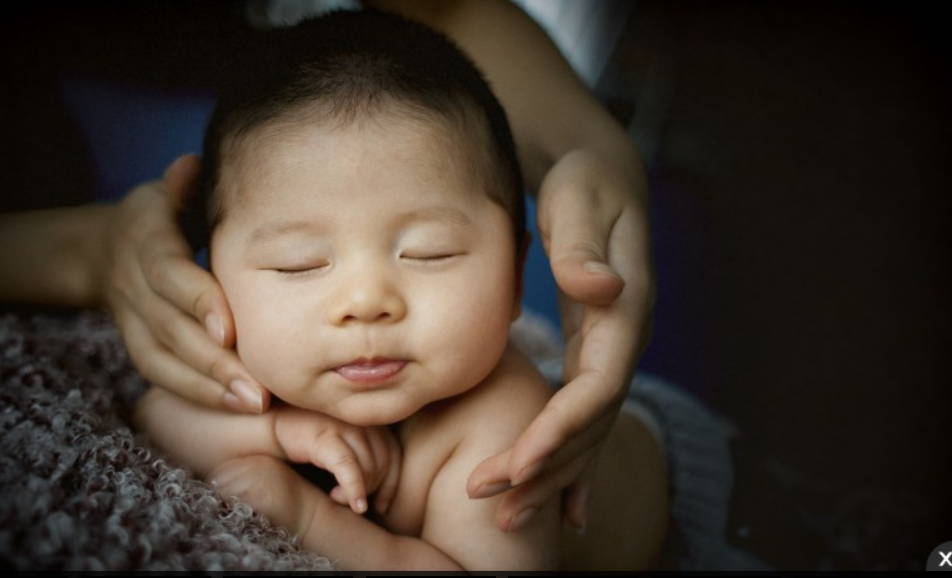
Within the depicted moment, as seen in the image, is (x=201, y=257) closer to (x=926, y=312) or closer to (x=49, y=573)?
(x=49, y=573)

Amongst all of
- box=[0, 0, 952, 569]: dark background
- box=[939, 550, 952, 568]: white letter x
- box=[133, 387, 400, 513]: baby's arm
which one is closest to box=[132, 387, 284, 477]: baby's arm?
box=[133, 387, 400, 513]: baby's arm

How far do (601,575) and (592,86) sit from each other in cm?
63

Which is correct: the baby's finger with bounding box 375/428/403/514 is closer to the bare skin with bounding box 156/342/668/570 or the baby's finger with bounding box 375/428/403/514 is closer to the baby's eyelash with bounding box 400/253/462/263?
the bare skin with bounding box 156/342/668/570

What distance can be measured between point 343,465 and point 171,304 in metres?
0.24

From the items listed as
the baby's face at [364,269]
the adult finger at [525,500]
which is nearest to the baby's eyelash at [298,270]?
the baby's face at [364,269]

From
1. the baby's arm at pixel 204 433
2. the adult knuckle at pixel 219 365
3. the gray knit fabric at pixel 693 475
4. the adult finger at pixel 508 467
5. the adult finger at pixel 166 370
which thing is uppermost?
the adult finger at pixel 508 467

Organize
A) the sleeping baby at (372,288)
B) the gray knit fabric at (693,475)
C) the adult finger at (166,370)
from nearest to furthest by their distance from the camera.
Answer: the sleeping baby at (372,288) → the adult finger at (166,370) → the gray knit fabric at (693,475)

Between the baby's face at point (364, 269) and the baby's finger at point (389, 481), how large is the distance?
84mm

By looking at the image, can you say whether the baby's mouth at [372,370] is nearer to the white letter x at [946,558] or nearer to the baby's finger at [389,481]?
the baby's finger at [389,481]

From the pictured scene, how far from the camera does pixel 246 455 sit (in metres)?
0.62

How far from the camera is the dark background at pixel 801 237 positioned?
94 cm

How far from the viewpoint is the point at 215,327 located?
1.86 feet

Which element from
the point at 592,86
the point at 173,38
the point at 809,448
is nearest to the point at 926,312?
the point at 809,448

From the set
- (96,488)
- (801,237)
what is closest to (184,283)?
(96,488)
